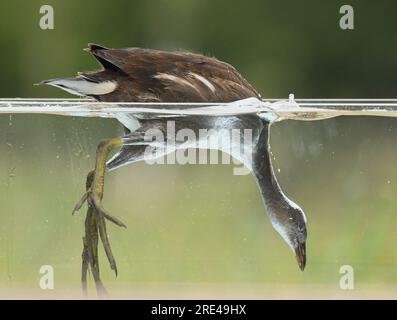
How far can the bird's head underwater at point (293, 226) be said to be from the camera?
2.52m

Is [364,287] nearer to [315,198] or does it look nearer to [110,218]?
[315,198]

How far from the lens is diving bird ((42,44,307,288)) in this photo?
2492 mm

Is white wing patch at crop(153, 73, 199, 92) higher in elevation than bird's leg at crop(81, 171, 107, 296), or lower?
higher

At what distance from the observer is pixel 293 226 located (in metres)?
2.54

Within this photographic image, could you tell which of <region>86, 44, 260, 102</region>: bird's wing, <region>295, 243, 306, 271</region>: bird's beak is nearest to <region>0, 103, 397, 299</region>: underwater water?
<region>295, 243, 306, 271</region>: bird's beak

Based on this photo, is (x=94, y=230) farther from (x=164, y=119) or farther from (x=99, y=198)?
(x=164, y=119)

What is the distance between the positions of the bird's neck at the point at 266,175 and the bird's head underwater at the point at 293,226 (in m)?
0.02

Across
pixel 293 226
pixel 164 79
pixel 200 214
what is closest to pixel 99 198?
pixel 200 214

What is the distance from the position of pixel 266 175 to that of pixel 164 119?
0.30 meters

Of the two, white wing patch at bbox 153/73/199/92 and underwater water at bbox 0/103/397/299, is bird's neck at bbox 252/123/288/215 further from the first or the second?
white wing patch at bbox 153/73/199/92

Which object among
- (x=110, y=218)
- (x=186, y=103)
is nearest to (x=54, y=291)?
(x=110, y=218)

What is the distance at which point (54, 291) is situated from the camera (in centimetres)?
250

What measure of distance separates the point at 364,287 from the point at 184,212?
0.51 metres

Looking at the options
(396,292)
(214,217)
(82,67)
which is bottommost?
(396,292)
